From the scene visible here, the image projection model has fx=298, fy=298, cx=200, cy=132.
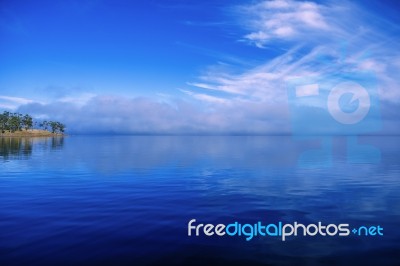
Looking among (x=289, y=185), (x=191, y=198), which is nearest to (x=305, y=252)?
(x=191, y=198)

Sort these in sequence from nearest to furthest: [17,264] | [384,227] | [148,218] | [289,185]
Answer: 1. [17,264]
2. [384,227]
3. [148,218]
4. [289,185]

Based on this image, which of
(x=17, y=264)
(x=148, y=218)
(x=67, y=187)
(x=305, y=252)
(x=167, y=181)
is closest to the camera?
(x=17, y=264)

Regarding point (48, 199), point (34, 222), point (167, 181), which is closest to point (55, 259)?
point (34, 222)

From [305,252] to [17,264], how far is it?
524 inches

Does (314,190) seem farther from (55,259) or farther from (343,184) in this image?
(55,259)

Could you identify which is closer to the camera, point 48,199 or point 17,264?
point 17,264

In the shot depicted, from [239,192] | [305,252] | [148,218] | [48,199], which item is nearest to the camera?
[305,252]

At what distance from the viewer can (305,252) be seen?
14.7 meters

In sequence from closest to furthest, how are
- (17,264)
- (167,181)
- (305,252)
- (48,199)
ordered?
(17,264), (305,252), (48,199), (167,181)

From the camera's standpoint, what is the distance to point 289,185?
36.5 meters

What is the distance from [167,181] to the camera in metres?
39.2

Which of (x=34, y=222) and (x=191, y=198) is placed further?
(x=191, y=198)

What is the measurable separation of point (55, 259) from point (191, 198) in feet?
52.7

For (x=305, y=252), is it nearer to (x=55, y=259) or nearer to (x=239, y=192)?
(x=55, y=259)
